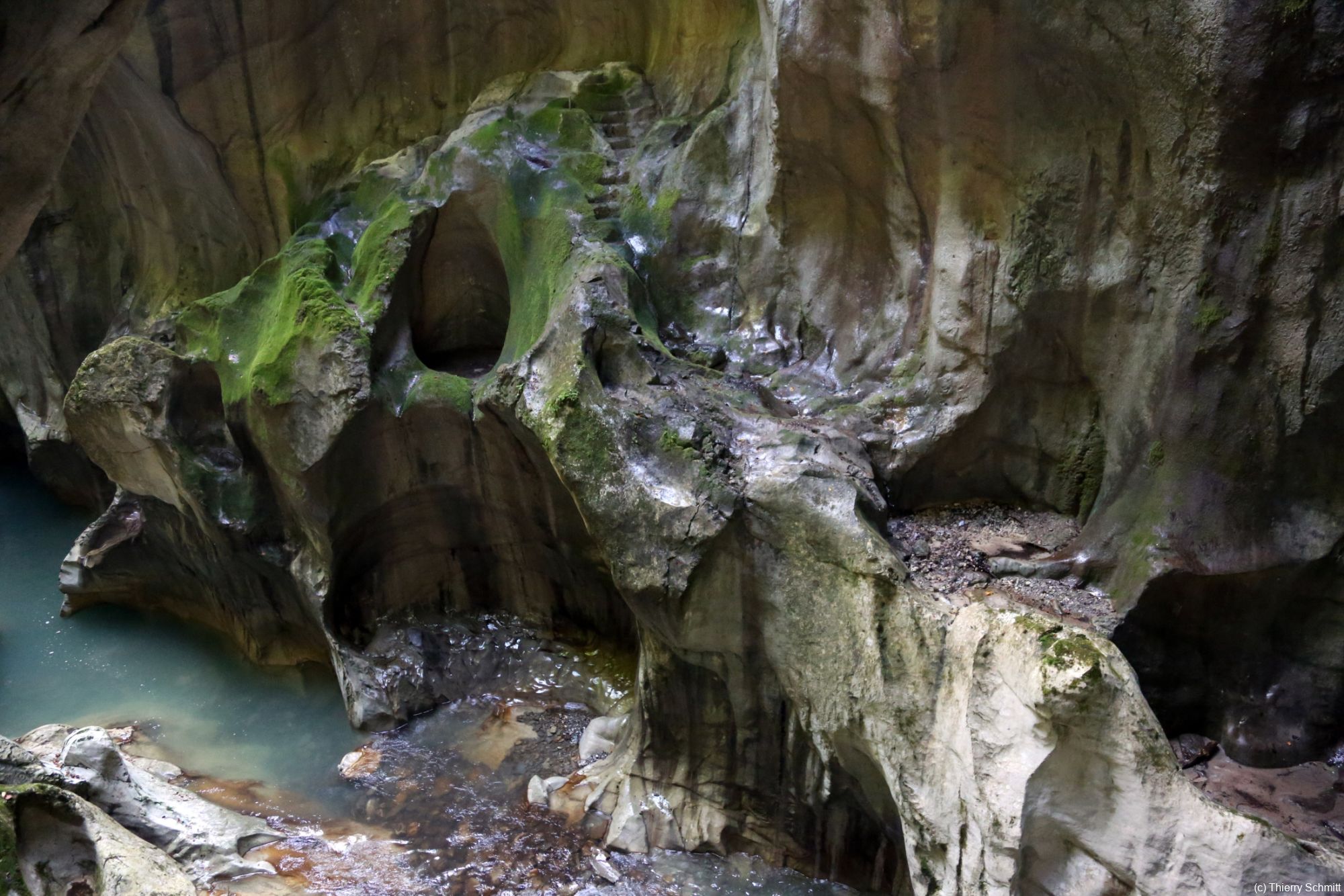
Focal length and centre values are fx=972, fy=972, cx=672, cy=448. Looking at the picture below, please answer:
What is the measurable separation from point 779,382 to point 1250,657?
2656 millimetres

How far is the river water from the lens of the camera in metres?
5.23

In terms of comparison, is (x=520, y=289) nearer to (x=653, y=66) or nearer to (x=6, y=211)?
(x=653, y=66)

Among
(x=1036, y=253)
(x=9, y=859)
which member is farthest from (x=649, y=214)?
(x=9, y=859)

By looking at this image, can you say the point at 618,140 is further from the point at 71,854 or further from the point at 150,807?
the point at 71,854

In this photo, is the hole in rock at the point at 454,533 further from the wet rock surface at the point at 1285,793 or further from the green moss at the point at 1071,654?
the wet rock surface at the point at 1285,793

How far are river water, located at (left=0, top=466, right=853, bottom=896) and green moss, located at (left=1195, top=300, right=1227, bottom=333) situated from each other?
316cm

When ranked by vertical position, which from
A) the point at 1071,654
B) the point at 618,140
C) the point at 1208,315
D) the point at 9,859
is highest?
the point at 618,140

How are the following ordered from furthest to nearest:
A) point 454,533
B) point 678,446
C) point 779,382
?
point 454,533 < point 779,382 < point 678,446

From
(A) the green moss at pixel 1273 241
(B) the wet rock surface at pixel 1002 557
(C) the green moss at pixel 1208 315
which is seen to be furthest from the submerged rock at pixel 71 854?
(A) the green moss at pixel 1273 241

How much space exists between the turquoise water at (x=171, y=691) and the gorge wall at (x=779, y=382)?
0.31 metres

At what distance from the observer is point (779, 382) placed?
18.2ft

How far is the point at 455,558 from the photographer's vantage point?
7.33 m

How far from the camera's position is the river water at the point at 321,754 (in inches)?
206

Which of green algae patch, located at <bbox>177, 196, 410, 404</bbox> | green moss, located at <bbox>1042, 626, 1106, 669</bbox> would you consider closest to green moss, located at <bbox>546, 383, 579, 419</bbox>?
green algae patch, located at <bbox>177, 196, 410, 404</bbox>
